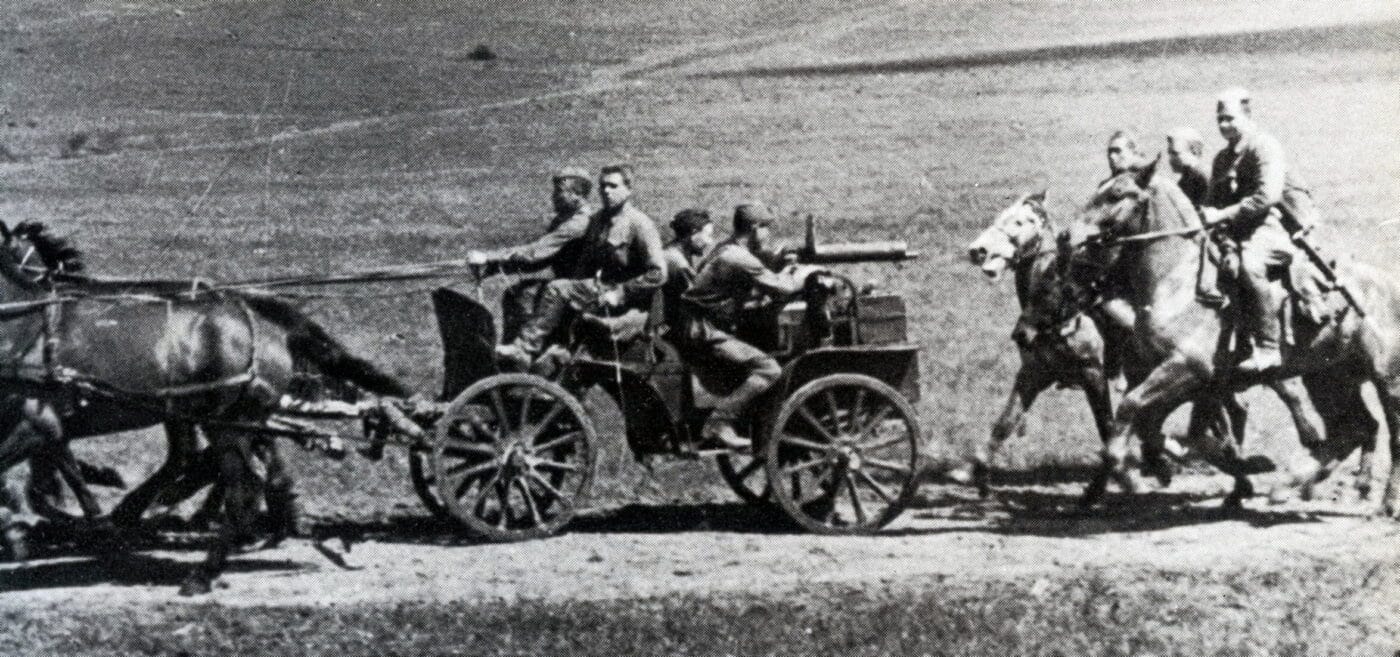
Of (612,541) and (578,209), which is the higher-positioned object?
(578,209)

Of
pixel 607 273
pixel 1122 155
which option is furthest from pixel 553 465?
pixel 1122 155

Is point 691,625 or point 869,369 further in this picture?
point 869,369

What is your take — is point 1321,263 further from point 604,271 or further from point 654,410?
point 604,271

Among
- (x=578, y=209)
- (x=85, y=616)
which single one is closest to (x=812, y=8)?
(x=578, y=209)

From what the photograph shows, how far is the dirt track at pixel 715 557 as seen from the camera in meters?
7.46

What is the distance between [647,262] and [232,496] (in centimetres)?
246

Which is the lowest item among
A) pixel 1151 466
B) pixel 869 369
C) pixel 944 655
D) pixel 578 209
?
pixel 944 655

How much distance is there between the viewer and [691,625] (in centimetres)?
725

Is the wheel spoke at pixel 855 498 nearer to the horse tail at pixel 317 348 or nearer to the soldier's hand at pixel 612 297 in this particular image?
the soldier's hand at pixel 612 297

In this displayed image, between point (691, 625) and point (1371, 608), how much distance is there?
3386 millimetres

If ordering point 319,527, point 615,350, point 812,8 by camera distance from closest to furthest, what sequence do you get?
point 615,350
point 319,527
point 812,8

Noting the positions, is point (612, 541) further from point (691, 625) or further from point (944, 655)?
point (944, 655)

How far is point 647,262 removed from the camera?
27.4 feet

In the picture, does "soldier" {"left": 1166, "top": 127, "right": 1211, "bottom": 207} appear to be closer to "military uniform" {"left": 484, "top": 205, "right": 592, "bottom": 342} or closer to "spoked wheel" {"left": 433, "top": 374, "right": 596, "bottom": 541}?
"military uniform" {"left": 484, "top": 205, "right": 592, "bottom": 342}
